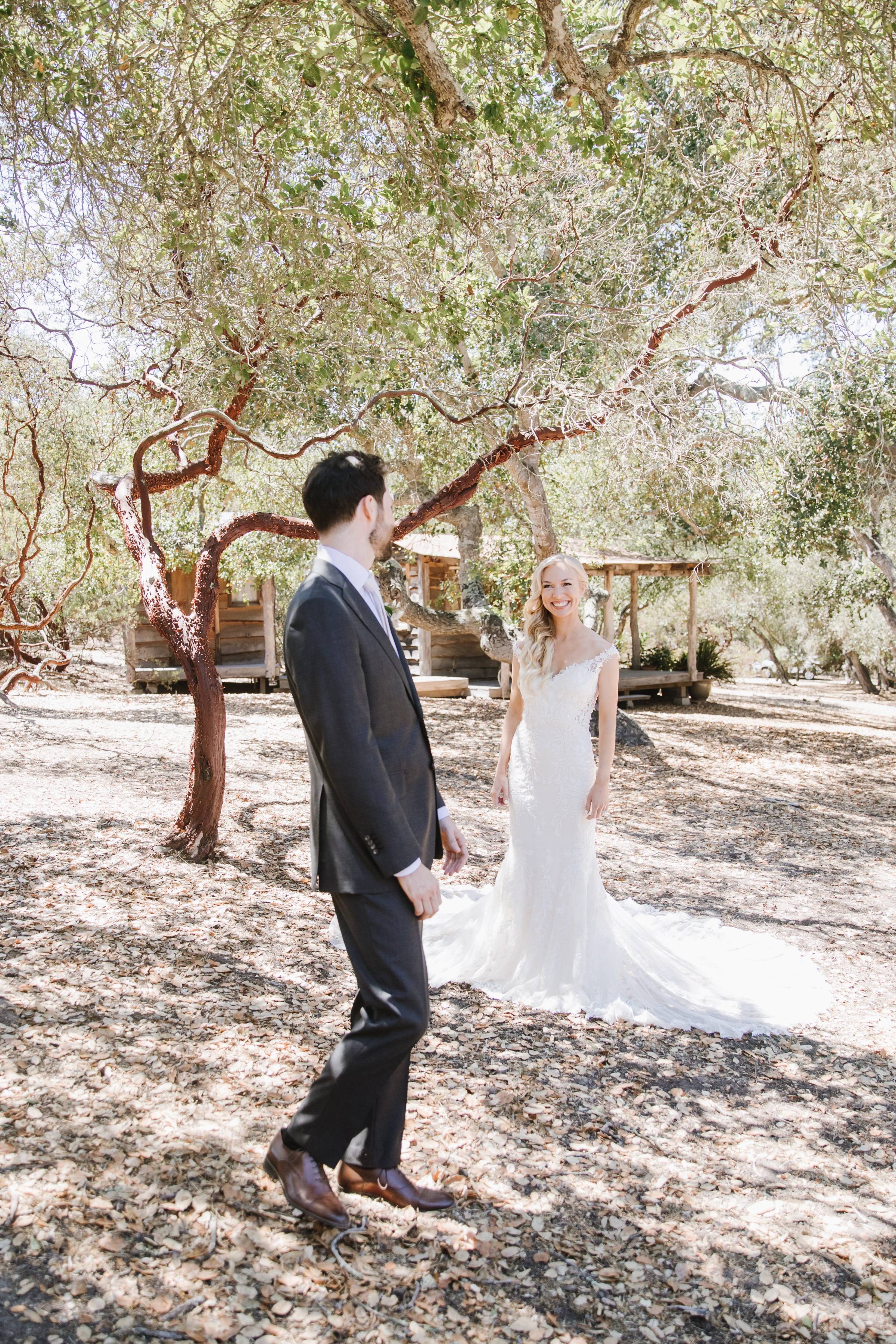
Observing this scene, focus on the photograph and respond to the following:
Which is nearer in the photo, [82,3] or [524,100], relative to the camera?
[82,3]

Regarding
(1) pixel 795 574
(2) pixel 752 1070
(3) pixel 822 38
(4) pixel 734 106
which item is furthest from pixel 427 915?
(1) pixel 795 574

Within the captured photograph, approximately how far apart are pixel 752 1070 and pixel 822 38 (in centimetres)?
637

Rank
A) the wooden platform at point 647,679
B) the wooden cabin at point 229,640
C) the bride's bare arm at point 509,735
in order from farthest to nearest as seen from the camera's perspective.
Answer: the wooden platform at point 647,679, the wooden cabin at point 229,640, the bride's bare arm at point 509,735

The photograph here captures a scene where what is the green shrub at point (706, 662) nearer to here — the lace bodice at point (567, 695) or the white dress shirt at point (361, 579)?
the lace bodice at point (567, 695)

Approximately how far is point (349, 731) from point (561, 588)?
2508mm

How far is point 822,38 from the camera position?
21.1ft

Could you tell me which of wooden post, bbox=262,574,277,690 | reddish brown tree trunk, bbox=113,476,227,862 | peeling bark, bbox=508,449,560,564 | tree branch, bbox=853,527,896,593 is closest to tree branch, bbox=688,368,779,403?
peeling bark, bbox=508,449,560,564

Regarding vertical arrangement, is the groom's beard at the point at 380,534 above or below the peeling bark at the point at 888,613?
below

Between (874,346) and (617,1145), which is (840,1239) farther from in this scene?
(874,346)

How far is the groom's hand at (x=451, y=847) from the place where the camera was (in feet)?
9.50

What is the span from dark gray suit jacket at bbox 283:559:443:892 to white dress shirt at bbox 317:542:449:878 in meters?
0.02

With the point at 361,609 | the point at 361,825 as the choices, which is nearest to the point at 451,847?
the point at 361,825

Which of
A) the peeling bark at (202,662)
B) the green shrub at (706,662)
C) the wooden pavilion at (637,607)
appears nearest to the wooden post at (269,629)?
the wooden pavilion at (637,607)

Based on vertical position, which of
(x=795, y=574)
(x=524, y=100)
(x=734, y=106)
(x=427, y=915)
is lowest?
(x=427, y=915)
